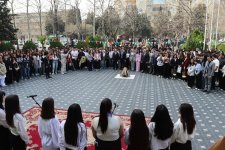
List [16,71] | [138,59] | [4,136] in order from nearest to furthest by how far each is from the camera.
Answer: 1. [4,136]
2. [16,71]
3. [138,59]

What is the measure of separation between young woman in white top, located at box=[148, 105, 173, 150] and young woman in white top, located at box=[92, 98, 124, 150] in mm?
517

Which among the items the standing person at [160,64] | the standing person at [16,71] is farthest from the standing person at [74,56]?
the standing person at [160,64]

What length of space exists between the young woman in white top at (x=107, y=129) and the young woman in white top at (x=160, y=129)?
0.52m

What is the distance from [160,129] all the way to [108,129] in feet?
2.57

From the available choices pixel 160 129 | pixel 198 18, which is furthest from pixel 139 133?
pixel 198 18

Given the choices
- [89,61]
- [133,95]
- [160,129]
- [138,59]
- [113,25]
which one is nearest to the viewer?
[160,129]

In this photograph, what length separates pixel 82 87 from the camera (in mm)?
12859

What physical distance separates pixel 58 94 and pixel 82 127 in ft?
25.0

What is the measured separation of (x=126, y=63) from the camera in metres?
18.7

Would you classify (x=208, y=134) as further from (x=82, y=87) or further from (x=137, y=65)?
(x=137, y=65)

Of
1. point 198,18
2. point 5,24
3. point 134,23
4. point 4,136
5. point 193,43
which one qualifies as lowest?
point 4,136

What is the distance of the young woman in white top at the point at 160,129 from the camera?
4.03 meters

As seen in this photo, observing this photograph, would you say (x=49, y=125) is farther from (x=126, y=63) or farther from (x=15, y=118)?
(x=126, y=63)

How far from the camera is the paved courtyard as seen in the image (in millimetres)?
8336
